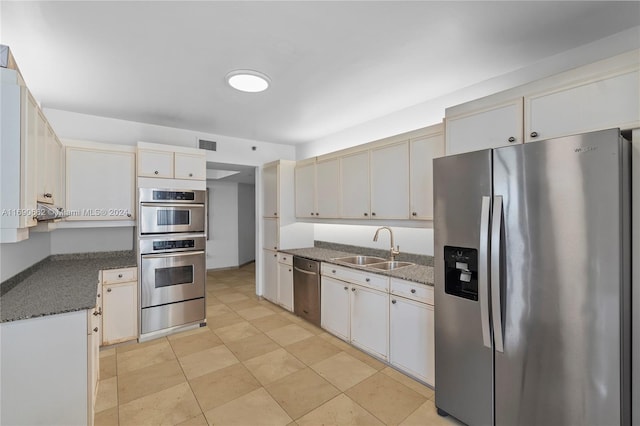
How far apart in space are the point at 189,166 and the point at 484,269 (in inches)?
135

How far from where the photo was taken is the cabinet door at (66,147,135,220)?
3221mm

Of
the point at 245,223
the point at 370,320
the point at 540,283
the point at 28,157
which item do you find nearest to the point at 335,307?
the point at 370,320

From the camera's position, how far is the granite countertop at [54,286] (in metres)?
1.77

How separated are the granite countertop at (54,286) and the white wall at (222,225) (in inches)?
136


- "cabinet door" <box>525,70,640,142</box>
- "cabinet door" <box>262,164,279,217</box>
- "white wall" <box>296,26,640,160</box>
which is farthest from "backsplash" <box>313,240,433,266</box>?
"cabinet door" <box>525,70,640,142</box>

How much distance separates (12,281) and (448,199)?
11.1ft

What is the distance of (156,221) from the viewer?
3.42 m

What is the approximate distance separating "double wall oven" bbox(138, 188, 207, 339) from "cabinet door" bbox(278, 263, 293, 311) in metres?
1.11

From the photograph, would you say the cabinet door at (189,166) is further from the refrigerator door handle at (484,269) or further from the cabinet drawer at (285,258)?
the refrigerator door handle at (484,269)

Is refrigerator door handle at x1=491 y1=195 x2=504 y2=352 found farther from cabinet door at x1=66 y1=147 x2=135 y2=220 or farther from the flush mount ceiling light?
cabinet door at x1=66 y1=147 x2=135 y2=220

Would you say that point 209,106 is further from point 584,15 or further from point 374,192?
point 584,15

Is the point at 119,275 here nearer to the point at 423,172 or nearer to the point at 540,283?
the point at 423,172

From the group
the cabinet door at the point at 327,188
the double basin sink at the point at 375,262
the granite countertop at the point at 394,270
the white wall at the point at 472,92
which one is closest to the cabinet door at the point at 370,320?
the granite countertop at the point at 394,270

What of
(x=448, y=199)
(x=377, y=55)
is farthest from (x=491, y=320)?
(x=377, y=55)
